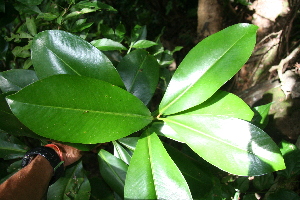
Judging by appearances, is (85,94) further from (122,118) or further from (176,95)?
(176,95)

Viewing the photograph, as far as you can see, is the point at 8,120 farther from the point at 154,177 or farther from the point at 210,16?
the point at 210,16

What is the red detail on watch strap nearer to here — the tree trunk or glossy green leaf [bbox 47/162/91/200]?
glossy green leaf [bbox 47/162/91/200]

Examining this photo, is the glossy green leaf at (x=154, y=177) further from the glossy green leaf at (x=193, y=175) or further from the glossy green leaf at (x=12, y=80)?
the glossy green leaf at (x=12, y=80)

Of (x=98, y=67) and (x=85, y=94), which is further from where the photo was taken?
(x=98, y=67)

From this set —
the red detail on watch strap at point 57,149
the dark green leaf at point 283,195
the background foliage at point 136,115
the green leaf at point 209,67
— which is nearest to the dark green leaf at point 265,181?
the dark green leaf at point 283,195

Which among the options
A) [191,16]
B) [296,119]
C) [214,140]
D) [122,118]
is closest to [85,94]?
[122,118]

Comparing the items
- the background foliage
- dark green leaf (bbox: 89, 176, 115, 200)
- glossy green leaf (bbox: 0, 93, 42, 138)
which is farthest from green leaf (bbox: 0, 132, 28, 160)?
dark green leaf (bbox: 89, 176, 115, 200)
